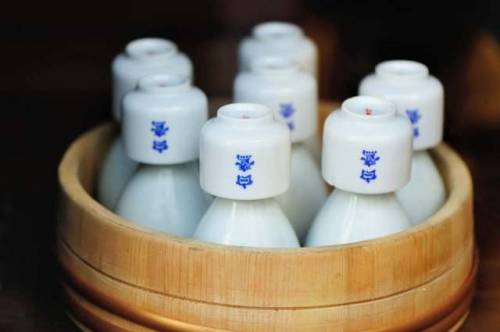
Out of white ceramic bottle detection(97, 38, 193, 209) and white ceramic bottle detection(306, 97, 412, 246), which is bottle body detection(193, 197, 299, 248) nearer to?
white ceramic bottle detection(306, 97, 412, 246)

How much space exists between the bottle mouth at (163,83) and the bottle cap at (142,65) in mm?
49

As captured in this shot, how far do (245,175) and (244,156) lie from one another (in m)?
0.01

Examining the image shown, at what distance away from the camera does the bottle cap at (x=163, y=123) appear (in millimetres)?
651

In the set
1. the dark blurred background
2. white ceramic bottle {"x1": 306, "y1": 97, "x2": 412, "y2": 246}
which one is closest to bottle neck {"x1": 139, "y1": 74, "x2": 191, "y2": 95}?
white ceramic bottle {"x1": 306, "y1": 97, "x2": 412, "y2": 246}

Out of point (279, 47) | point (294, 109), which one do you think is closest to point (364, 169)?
point (294, 109)

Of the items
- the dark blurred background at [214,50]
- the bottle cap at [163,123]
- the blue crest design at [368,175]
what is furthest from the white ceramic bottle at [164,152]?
the dark blurred background at [214,50]

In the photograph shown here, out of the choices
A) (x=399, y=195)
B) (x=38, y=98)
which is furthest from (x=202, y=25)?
(x=399, y=195)

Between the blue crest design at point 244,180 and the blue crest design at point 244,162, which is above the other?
the blue crest design at point 244,162

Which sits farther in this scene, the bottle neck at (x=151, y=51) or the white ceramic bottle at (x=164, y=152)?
the bottle neck at (x=151, y=51)

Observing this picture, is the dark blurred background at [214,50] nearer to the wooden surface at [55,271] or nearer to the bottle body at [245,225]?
the wooden surface at [55,271]

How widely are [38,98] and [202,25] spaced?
170 millimetres

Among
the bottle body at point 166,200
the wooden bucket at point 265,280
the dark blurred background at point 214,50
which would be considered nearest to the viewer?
the wooden bucket at point 265,280

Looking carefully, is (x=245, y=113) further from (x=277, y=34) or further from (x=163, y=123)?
(x=277, y=34)

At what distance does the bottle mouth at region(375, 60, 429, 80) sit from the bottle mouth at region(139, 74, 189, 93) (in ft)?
0.42
